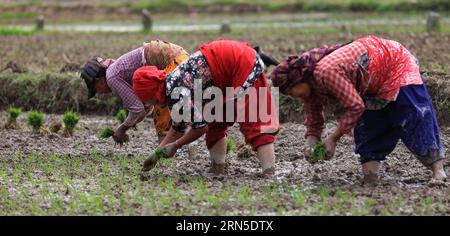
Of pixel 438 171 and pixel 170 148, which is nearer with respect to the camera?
pixel 438 171

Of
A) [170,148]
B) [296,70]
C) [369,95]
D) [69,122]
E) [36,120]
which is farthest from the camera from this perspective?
[36,120]

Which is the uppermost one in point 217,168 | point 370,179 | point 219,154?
point 219,154

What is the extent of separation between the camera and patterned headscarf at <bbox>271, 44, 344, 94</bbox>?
7.19 meters

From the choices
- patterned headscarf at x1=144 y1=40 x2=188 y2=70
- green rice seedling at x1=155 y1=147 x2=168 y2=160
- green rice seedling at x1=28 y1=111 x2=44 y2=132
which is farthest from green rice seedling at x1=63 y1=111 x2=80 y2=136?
green rice seedling at x1=155 y1=147 x2=168 y2=160

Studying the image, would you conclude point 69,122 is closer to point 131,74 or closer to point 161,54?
point 131,74

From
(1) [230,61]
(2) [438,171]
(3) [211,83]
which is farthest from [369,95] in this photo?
(3) [211,83]

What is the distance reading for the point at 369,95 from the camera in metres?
7.46

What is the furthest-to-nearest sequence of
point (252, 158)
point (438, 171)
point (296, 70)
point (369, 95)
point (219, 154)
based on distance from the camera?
point (252, 158), point (219, 154), point (438, 171), point (369, 95), point (296, 70)

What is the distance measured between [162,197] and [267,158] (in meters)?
1.23

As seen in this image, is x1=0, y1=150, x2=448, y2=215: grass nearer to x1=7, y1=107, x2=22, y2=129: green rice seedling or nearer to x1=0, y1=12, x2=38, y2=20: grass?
x1=7, y1=107, x2=22, y2=129: green rice seedling
